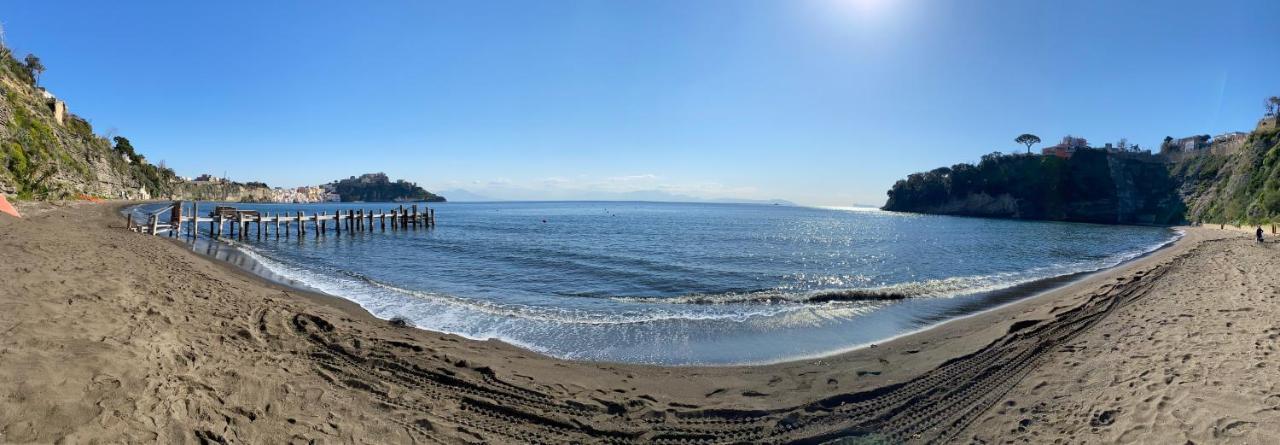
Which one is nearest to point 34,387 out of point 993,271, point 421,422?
point 421,422

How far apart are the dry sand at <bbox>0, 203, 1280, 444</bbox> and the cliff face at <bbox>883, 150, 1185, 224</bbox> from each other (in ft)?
314

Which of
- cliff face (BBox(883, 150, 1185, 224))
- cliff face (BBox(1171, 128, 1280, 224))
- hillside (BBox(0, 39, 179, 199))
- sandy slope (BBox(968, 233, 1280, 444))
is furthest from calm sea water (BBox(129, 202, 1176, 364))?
cliff face (BBox(883, 150, 1185, 224))

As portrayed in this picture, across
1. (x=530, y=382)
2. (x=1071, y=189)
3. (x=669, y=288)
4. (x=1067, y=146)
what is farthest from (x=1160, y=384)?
(x=1067, y=146)

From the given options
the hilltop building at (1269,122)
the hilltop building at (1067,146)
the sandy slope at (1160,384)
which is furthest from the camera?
the hilltop building at (1067,146)

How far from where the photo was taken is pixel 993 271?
22078 millimetres

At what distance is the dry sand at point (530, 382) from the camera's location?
483 centimetres

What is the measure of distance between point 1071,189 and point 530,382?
12256cm

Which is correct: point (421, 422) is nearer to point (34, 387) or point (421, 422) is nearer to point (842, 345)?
point (34, 387)

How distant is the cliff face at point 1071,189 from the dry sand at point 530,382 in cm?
9567

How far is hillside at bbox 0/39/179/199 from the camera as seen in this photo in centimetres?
3294

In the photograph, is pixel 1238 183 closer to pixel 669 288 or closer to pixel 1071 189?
pixel 1071 189

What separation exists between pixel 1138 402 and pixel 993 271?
63.7ft

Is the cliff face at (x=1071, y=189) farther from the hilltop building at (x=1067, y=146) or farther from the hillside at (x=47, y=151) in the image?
the hillside at (x=47, y=151)

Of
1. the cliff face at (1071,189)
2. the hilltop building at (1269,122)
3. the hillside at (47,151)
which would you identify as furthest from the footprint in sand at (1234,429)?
the cliff face at (1071,189)
